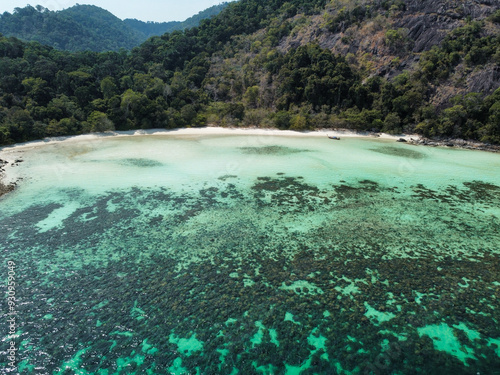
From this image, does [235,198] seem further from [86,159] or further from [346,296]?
[86,159]

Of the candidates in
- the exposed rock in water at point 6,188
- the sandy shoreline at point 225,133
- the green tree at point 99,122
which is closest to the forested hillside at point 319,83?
the green tree at point 99,122

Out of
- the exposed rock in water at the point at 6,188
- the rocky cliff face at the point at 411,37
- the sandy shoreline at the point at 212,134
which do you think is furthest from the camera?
the rocky cliff face at the point at 411,37

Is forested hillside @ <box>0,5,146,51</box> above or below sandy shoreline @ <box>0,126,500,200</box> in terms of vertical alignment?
above

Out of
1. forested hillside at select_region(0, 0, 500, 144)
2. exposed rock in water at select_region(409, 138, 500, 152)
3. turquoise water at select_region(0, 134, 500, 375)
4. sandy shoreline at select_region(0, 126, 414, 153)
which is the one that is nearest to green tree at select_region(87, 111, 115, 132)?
forested hillside at select_region(0, 0, 500, 144)

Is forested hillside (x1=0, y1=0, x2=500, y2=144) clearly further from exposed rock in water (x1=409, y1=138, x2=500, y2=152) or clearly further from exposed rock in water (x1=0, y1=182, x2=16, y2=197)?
exposed rock in water (x1=0, y1=182, x2=16, y2=197)

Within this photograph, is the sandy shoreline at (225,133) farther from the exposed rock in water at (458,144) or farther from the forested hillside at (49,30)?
the forested hillside at (49,30)

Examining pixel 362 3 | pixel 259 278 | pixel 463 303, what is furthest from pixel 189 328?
pixel 362 3

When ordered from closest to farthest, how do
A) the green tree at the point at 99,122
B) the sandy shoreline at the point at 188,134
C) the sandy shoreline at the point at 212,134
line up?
1. the sandy shoreline at the point at 212,134
2. the sandy shoreline at the point at 188,134
3. the green tree at the point at 99,122
